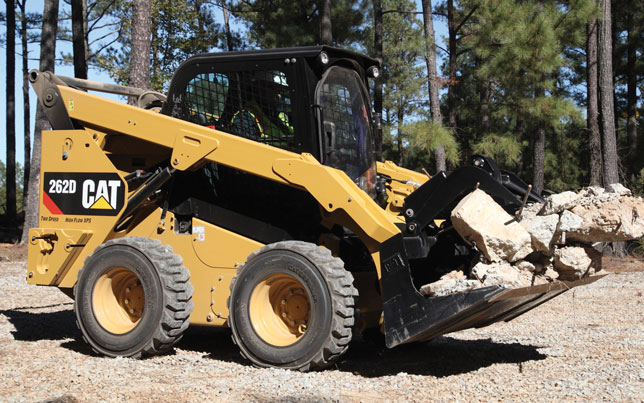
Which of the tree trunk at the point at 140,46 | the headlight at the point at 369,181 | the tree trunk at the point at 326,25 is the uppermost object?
the tree trunk at the point at 326,25

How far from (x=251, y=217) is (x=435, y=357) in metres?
2.05

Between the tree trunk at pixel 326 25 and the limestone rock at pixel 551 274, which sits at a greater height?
the tree trunk at pixel 326 25

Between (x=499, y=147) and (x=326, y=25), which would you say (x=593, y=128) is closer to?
(x=499, y=147)

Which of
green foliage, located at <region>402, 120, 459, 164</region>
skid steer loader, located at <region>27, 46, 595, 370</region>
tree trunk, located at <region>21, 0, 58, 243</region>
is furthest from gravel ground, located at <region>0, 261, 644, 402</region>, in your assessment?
tree trunk, located at <region>21, 0, 58, 243</region>

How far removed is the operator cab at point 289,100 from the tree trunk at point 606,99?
1032 cm

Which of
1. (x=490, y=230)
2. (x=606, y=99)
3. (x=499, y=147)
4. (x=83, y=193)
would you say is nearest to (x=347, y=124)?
(x=490, y=230)

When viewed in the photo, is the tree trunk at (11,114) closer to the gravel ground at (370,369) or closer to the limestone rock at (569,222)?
the gravel ground at (370,369)

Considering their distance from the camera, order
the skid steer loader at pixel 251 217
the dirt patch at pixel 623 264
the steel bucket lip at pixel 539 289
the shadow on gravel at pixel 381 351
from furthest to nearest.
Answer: the dirt patch at pixel 623 264
the shadow on gravel at pixel 381 351
the skid steer loader at pixel 251 217
the steel bucket lip at pixel 539 289

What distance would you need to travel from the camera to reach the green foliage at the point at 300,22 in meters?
18.6

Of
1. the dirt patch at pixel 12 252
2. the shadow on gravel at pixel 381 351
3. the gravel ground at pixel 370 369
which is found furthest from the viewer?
the dirt patch at pixel 12 252

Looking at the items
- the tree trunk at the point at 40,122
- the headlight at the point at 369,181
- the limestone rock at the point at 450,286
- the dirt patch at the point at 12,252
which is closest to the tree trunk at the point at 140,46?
the headlight at the point at 369,181

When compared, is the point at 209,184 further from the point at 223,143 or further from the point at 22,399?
the point at 22,399

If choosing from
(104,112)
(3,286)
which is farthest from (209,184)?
(3,286)

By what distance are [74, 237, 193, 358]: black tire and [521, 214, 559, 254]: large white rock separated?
2.85 m
